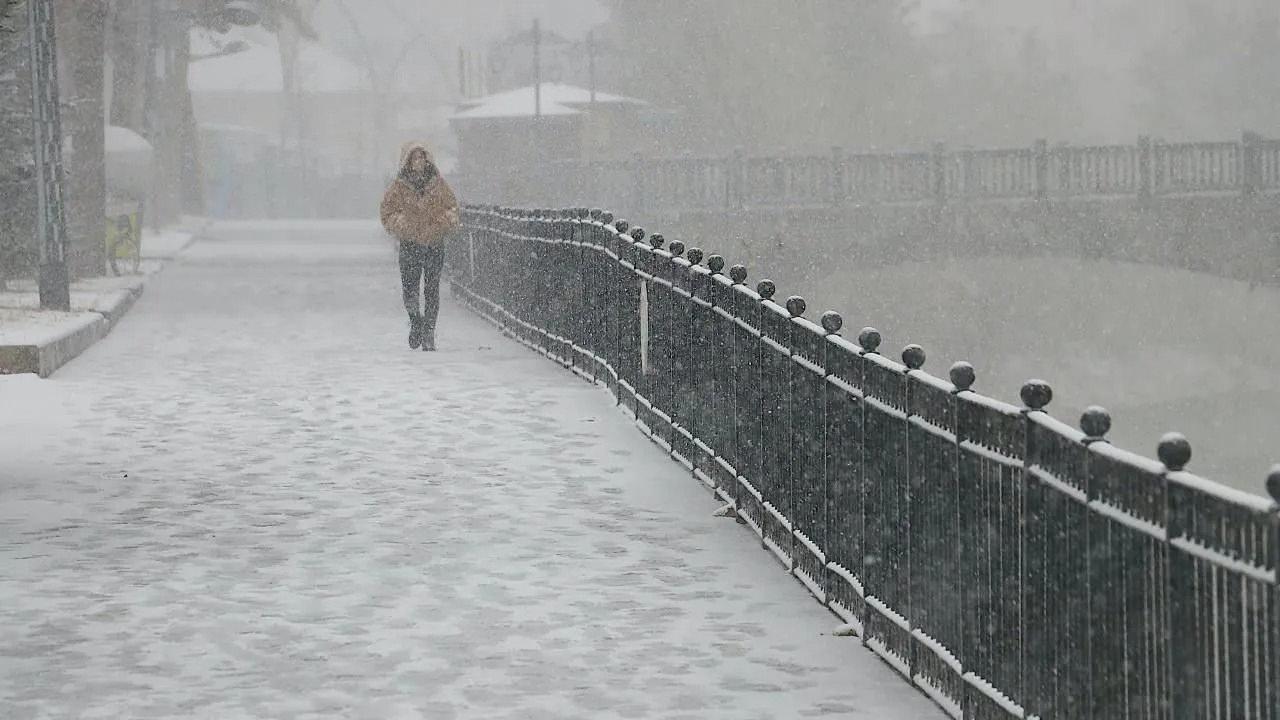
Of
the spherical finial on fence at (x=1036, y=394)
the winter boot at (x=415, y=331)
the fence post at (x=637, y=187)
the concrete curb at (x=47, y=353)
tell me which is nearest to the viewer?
the spherical finial on fence at (x=1036, y=394)

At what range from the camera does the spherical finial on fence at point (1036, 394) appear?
6.31 m

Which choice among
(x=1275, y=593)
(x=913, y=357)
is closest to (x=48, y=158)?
(x=913, y=357)

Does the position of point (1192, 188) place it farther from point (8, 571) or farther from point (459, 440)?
point (8, 571)

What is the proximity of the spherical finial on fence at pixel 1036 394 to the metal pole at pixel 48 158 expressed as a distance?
1848 cm

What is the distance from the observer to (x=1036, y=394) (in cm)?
639

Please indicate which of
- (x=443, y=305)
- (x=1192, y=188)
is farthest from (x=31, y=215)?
(x=1192, y=188)

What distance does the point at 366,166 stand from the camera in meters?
122

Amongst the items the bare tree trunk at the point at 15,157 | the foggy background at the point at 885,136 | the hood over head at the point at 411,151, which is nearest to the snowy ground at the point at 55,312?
the bare tree trunk at the point at 15,157

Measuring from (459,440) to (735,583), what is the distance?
17.3 feet

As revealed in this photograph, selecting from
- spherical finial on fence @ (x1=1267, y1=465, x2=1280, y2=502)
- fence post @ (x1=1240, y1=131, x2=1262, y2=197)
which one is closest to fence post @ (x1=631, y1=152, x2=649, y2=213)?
fence post @ (x1=1240, y1=131, x2=1262, y2=197)

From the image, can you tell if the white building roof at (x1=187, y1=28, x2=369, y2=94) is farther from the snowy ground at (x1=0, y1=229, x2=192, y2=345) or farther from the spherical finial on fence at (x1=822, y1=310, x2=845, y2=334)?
the spherical finial on fence at (x1=822, y1=310, x2=845, y2=334)

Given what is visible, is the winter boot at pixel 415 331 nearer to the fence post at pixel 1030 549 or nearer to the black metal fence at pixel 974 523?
the black metal fence at pixel 974 523

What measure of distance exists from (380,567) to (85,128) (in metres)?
22.9

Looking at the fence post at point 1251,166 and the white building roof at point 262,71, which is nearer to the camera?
the fence post at point 1251,166
